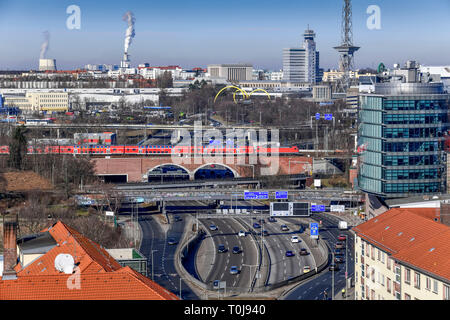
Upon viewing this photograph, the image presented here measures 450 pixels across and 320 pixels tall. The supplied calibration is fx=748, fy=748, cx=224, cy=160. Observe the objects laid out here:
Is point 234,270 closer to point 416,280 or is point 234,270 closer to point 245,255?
point 245,255

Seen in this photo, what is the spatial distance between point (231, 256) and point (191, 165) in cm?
828

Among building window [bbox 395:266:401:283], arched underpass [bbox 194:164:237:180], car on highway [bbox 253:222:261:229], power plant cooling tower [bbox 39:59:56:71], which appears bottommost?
car on highway [bbox 253:222:261:229]

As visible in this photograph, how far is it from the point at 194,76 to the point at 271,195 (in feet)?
125

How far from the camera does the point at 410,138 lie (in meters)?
10.9

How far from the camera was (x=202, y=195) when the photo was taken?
49.6 ft

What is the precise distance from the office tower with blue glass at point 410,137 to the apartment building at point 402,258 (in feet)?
12.4

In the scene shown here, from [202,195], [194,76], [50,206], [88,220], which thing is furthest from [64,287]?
[194,76]

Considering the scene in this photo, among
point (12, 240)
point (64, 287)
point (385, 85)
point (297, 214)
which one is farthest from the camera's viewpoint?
point (297, 214)

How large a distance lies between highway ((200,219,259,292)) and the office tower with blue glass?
2.22 metres

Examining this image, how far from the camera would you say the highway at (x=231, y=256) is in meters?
9.53

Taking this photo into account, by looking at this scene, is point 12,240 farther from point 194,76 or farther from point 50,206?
point 194,76

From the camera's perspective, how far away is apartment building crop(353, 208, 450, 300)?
203 inches

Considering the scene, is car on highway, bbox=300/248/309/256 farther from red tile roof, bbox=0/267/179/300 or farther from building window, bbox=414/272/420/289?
red tile roof, bbox=0/267/179/300

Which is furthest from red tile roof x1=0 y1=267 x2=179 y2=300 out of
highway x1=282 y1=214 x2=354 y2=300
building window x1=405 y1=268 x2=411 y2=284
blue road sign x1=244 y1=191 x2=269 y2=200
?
blue road sign x1=244 y1=191 x2=269 y2=200
